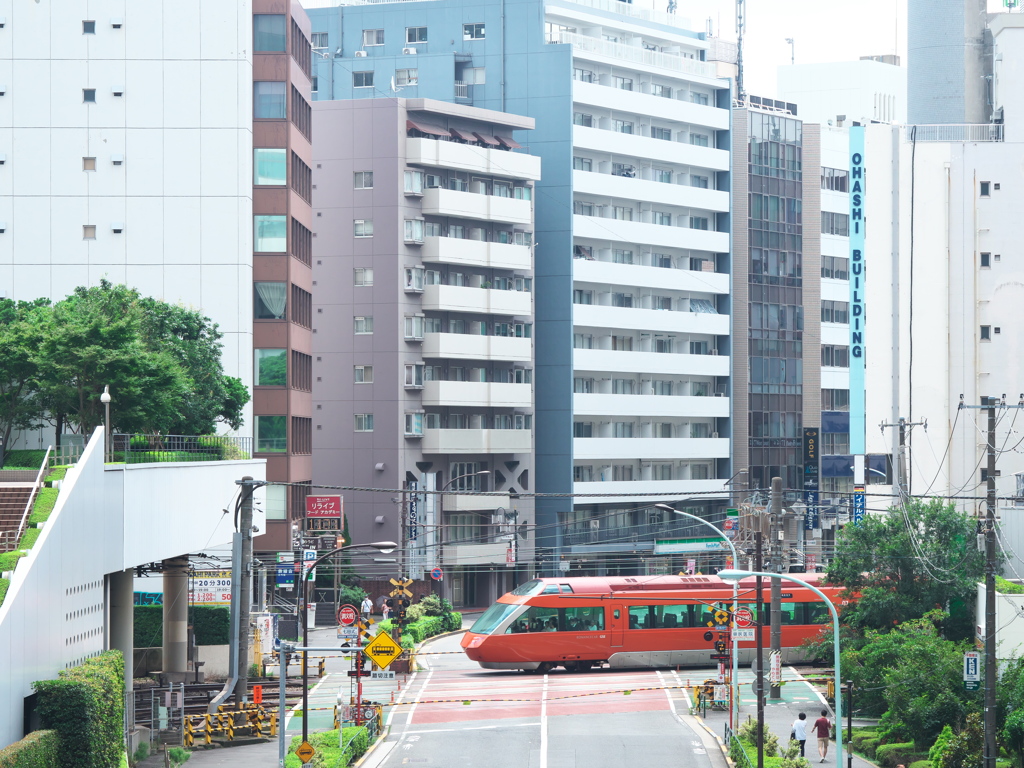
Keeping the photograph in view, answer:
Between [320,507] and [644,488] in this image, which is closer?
[320,507]

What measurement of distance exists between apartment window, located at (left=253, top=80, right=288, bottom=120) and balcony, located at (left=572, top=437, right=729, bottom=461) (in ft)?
113

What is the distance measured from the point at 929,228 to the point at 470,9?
34.5m

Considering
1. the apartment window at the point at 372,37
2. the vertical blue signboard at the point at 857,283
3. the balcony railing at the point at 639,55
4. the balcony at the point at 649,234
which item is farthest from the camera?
the apartment window at the point at 372,37

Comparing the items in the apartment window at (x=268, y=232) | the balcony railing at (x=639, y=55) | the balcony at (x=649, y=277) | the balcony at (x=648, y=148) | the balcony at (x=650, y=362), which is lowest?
the balcony at (x=650, y=362)

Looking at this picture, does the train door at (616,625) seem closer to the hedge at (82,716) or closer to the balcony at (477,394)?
the hedge at (82,716)

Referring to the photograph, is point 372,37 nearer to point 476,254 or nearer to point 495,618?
point 476,254

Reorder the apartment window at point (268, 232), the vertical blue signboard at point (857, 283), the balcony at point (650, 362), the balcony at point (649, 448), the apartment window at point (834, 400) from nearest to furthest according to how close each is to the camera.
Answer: the apartment window at point (268, 232) → the vertical blue signboard at point (857, 283) → the balcony at point (649, 448) → the balcony at point (650, 362) → the apartment window at point (834, 400)

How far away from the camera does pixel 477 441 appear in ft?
274

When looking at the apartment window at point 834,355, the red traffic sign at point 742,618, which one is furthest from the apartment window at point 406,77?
the red traffic sign at point 742,618

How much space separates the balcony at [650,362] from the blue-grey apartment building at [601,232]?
0.12m

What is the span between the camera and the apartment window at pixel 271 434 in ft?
210

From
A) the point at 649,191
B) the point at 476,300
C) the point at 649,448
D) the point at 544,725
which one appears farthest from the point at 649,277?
the point at 544,725

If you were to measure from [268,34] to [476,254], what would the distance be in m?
23.5

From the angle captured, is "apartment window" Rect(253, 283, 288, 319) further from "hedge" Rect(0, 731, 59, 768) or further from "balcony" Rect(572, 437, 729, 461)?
"hedge" Rect(0, 731, 59, 768)
